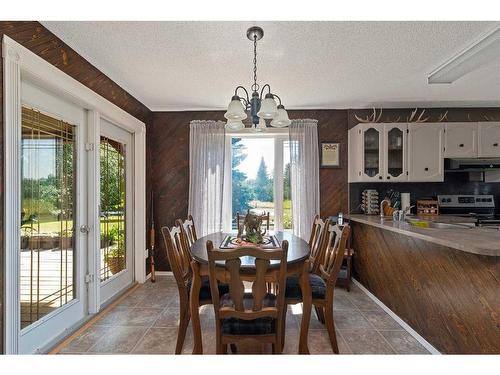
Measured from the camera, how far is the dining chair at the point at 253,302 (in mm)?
1526

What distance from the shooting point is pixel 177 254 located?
1920 millimetres

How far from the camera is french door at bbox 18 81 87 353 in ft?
6.18

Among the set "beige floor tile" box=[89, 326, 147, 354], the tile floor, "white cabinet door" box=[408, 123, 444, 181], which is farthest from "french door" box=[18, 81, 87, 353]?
"white cabinet door" box=[408, 123, 444, 181]

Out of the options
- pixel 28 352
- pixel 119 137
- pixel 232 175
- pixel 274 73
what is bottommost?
pixel 28 352

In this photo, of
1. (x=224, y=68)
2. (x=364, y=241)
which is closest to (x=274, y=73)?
(x=224, y=68)

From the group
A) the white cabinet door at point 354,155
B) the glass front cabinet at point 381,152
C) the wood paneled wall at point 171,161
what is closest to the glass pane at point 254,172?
the wood paneled wall at point 171,161

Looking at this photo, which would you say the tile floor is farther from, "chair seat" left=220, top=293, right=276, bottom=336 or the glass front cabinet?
the glass front cabinet

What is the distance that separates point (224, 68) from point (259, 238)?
5.26 feet

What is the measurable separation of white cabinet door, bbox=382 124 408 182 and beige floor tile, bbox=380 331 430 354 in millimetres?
1905

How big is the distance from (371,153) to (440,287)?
203 cm

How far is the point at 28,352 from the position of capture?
6.18ft

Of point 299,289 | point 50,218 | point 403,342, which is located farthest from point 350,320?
point 50,218

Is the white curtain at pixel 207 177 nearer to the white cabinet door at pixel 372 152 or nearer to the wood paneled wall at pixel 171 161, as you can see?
the wood paneled wall at pixel 171 161
